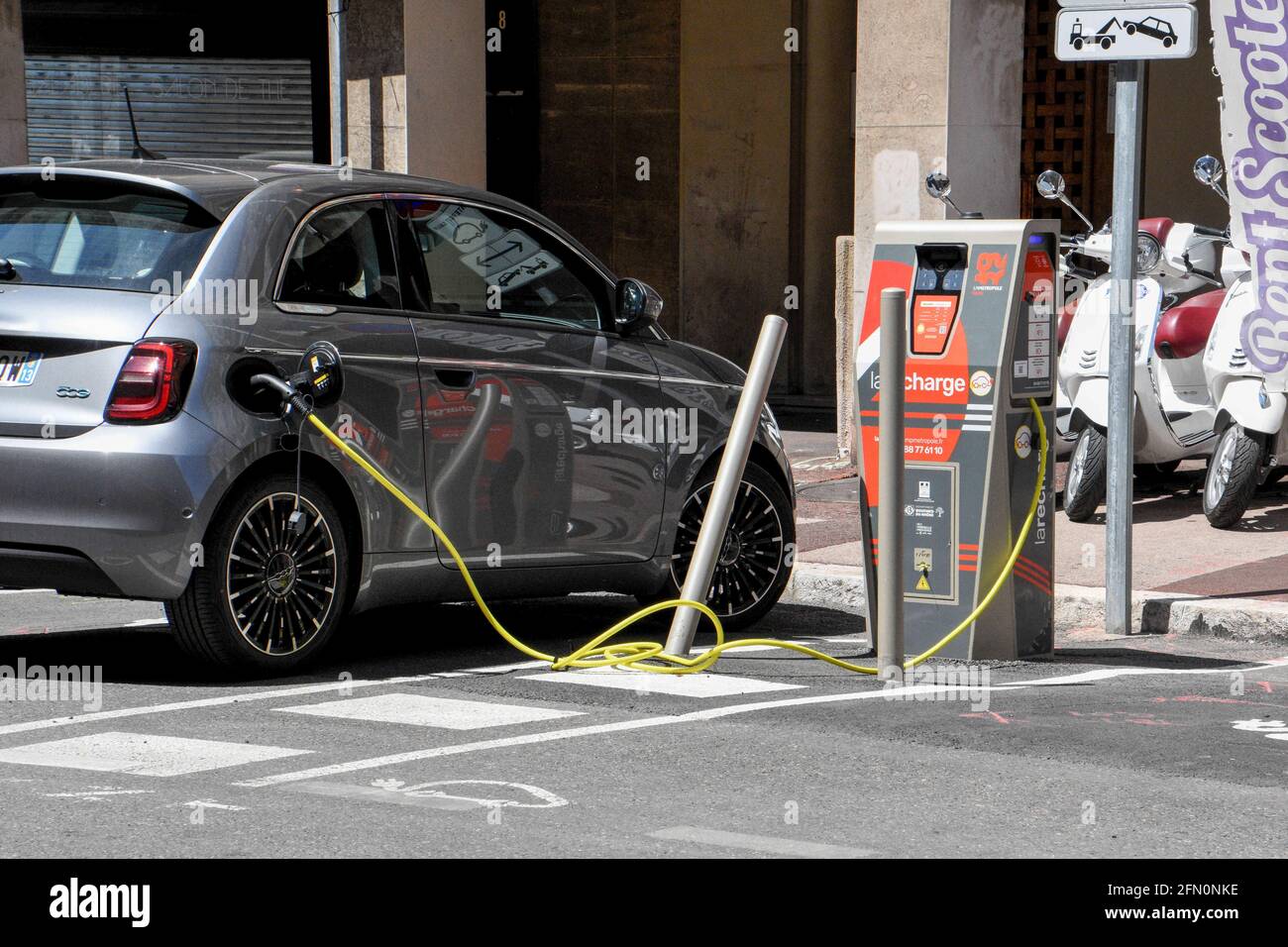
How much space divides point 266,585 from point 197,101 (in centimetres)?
1296

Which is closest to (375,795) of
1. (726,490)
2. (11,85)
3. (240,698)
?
(240,698)

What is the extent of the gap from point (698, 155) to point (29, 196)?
12.1m

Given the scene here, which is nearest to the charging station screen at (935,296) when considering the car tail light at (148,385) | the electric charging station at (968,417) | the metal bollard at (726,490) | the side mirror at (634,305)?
the electric charging station at (968,417)

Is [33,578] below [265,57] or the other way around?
below

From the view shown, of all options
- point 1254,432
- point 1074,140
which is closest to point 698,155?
point 1074,140

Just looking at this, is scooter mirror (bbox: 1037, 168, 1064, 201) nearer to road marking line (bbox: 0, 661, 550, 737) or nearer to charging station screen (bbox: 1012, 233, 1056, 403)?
charging station screen (bbox: 1012, 233, 1056, 403)

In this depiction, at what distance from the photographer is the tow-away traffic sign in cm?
914

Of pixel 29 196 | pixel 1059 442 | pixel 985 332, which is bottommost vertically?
pixel 1059 442

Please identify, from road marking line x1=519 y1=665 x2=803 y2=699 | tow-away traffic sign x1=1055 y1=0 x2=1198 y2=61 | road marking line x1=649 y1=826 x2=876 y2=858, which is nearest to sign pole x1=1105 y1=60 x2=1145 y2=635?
tow-away traffic sign x1=1055 y1=0 x2=1198 y2=61

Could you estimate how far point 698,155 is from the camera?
1980cm

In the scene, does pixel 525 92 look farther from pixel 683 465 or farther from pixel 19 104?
pixel 683 465

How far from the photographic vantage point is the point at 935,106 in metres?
13.8

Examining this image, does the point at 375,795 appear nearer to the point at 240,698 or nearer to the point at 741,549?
the point at 240,698

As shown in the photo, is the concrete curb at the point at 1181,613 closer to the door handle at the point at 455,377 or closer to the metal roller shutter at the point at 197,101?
the door handle at the point at 455,377
